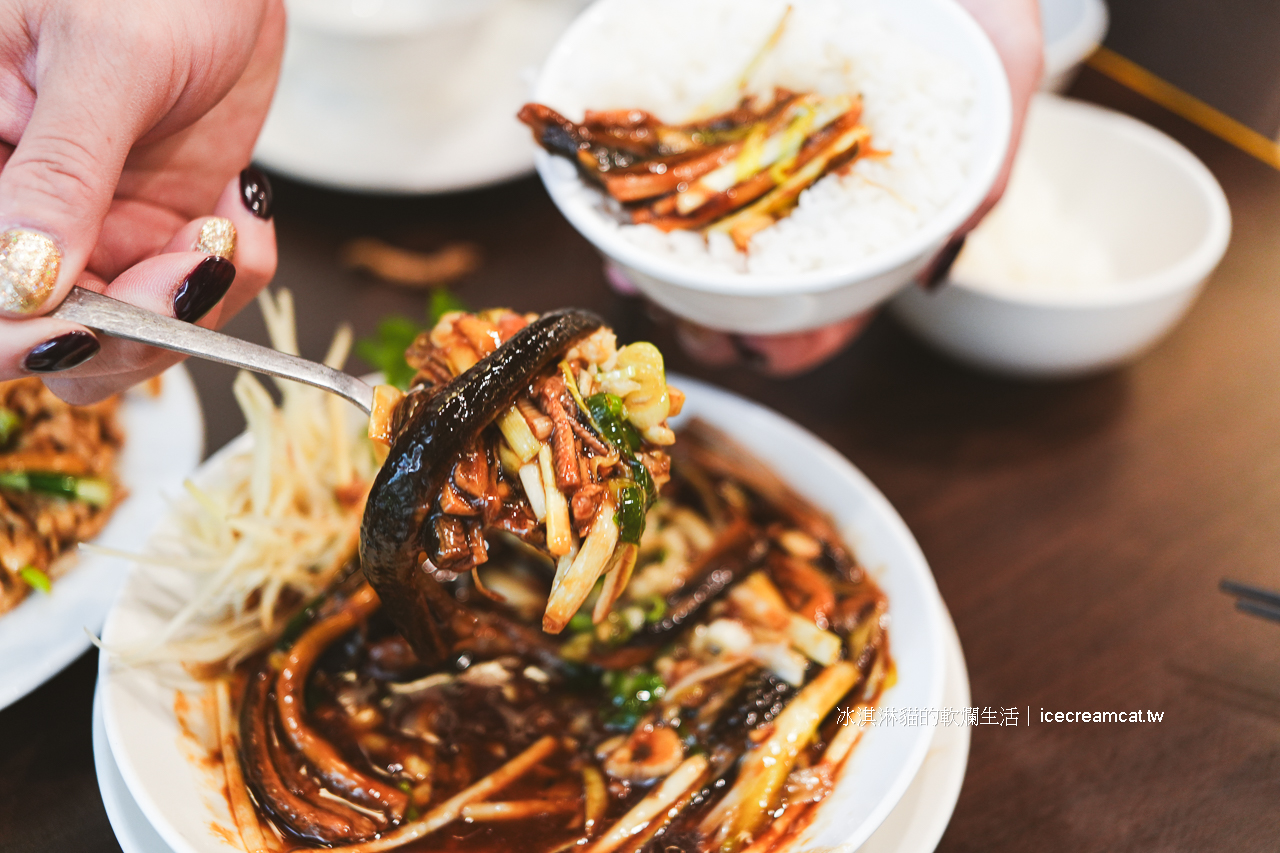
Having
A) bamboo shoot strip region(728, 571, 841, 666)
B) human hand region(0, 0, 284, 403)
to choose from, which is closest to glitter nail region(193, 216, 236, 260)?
human hand region(0, 0, 284, 403)

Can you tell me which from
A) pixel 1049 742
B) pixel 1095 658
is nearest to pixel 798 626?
pixel 1049 742

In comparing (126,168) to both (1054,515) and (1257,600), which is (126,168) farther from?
(1257,600)

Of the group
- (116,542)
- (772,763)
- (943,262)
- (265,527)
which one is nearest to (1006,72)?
(943,262)

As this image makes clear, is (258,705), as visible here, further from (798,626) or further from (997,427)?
(997,427)

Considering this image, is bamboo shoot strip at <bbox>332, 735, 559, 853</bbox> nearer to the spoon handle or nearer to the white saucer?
the white saucer

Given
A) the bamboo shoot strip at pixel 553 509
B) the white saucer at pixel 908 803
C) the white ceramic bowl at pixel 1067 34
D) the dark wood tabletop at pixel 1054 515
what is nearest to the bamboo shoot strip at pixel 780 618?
the white saucer at pixel 908 803
